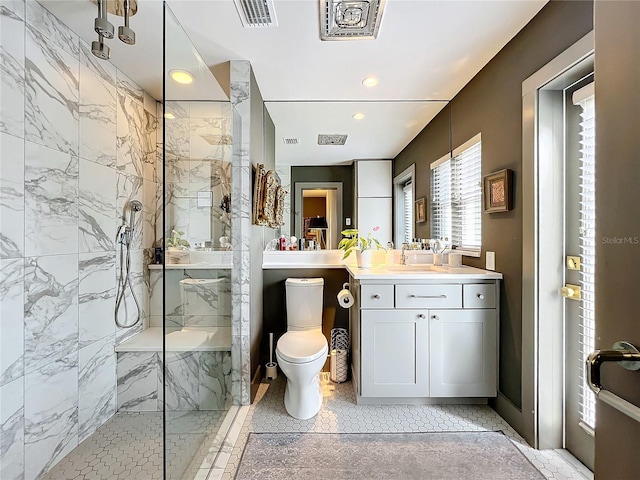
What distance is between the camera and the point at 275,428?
6.09 ft

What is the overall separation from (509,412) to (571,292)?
87 centimetres

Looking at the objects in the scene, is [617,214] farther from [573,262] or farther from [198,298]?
[198,298]

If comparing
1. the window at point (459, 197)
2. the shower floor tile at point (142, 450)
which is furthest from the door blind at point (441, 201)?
the shower floor tile at point (142, 450)

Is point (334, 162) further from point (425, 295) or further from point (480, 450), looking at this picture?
point (480, 450)

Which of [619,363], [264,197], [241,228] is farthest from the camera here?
[264,197]

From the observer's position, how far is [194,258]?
1891mm

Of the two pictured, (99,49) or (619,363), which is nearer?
(619,363)

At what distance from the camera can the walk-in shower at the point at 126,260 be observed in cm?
219

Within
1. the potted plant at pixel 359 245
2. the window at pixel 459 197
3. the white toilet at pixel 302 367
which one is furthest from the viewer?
the potted plant at pixel 359 245

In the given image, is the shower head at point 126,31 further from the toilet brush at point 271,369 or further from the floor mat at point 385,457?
the floor mat at point 385,457

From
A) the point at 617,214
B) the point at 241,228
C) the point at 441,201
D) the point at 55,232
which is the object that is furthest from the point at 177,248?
the point at 441,201

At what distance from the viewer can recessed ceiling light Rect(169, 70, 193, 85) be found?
1624 millimetres

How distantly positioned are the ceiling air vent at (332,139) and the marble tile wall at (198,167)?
3.05 feet

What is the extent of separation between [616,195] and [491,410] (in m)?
1.98
